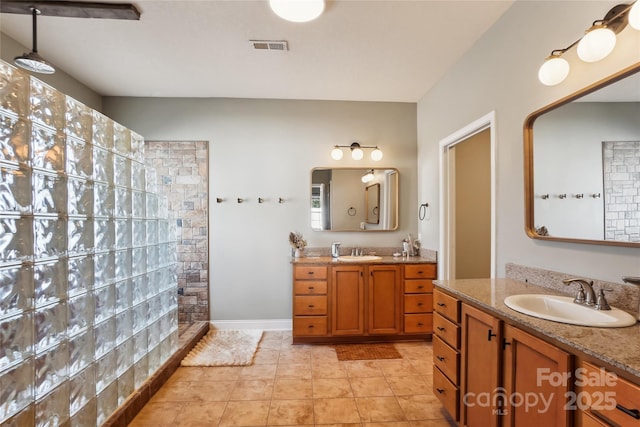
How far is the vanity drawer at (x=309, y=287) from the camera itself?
2.93 m

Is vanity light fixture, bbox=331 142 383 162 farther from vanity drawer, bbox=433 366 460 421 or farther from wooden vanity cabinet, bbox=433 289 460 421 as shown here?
vanity drawer, bbox=433 366 460 421

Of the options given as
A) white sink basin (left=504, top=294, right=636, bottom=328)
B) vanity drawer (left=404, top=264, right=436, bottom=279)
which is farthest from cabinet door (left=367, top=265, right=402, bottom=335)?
white sink basin (left=504, top=294, right=636, bottom=328)

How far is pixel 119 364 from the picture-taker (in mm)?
1774

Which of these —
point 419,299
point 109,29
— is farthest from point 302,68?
point 419,299

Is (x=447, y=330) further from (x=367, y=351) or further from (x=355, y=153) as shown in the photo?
(x=355, y=153)

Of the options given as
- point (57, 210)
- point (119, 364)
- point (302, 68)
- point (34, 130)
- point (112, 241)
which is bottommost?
point (119, 364)

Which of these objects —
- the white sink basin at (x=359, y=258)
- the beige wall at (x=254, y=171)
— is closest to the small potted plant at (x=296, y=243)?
the beige wall at (x=254, y=171)

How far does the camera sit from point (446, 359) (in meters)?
1.73

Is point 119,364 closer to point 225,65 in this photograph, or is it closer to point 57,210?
point 57,210

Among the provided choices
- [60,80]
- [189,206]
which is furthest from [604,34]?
[60,80]

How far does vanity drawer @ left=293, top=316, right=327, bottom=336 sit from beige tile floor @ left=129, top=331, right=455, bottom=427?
20 centimetres

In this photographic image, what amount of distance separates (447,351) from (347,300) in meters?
1.33

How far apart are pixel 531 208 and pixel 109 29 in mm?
3187

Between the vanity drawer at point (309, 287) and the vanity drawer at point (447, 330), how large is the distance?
1.29m
